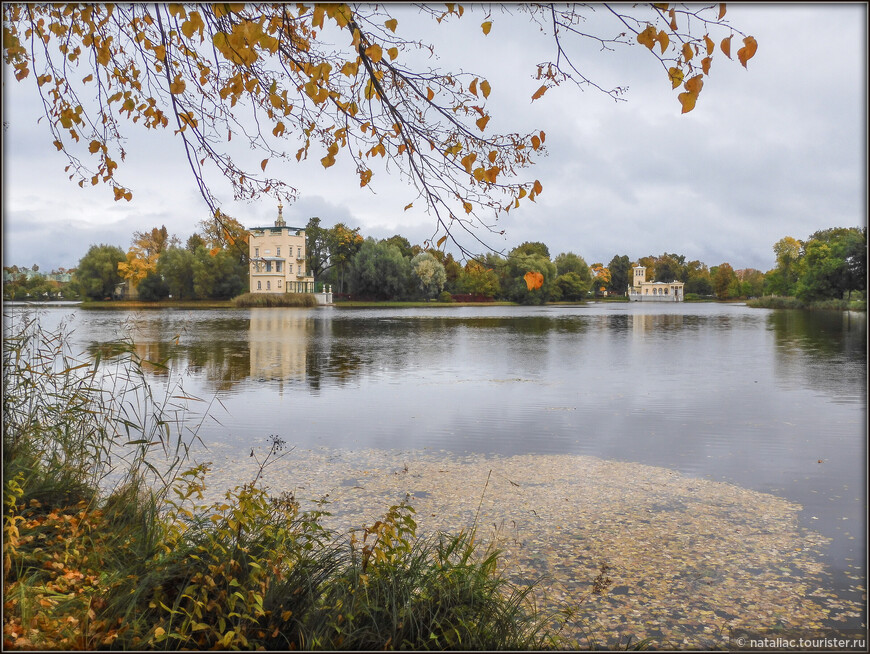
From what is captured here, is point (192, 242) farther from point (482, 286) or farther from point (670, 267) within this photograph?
point (670, 267)

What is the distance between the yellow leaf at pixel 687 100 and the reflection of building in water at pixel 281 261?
55.0 metres

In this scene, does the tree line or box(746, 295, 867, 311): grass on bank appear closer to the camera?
box(746, 295, 867, 311): grass on bank

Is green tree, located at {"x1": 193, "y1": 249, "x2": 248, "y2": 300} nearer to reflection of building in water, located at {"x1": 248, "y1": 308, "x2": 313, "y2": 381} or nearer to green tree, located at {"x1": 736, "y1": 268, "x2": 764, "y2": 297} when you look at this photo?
reflection of building in water, located at {"x1": 248, "y1": 308, "x2": 313, "y2": 381}

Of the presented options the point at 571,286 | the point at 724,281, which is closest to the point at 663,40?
the point at 571,286

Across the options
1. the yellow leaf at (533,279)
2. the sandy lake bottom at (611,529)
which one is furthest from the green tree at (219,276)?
the yellow leaf at (533,279)

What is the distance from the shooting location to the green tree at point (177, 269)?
50906 mm

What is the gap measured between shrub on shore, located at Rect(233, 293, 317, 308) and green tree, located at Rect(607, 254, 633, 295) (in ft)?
155

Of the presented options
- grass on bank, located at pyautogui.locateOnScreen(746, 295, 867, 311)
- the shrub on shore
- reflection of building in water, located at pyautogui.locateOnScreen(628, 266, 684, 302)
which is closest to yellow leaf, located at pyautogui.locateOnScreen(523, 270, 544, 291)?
grass on bank, located at pyautogui.locateOnScreen(746, 295, 867, 311)

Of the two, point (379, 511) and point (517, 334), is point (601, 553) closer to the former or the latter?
point (379, 511)

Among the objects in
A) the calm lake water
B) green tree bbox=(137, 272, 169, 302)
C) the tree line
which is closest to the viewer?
the calm lake water

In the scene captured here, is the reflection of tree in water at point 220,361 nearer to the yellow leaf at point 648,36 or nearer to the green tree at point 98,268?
the yellow leaf at point 648,36

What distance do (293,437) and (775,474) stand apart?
543cm

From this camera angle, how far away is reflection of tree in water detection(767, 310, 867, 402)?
11.6 meters

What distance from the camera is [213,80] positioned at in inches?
180
